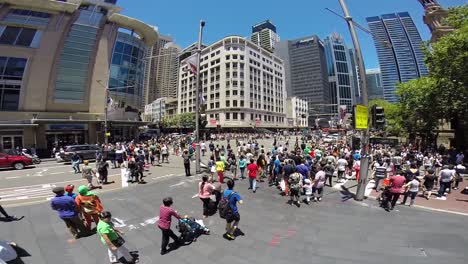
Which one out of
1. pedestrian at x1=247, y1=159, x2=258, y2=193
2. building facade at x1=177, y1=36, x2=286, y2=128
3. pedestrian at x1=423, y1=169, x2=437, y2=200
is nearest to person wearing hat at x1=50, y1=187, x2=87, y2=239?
pedestrian at x1=247, y1=159, x2=258, y2=193

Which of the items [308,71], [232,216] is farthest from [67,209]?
[308,71]

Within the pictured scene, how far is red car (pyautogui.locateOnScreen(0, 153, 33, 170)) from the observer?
73.7ft

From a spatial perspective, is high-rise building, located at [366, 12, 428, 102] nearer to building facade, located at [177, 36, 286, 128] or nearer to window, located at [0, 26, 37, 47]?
building facade, located at [177, 36, 286, 128]

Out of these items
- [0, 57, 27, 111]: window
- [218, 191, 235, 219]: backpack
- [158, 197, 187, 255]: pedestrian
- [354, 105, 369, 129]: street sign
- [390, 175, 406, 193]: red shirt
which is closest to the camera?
[158, 197, 187, 255]: pedestrian

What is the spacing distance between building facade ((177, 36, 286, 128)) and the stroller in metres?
86.7

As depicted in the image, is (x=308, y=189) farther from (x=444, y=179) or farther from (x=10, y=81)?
(x=10, y=81)

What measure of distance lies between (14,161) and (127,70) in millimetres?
27280

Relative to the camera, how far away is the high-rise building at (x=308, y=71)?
143875mm

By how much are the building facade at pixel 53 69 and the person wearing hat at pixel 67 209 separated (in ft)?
105

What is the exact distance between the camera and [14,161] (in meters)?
23.0

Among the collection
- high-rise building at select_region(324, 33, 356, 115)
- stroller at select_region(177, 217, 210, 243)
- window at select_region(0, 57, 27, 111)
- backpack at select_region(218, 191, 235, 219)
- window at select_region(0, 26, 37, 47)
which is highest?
high-rise building at select_region(324, 33, 356, 115)

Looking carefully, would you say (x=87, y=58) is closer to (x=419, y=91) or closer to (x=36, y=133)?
(x=36, y=133)

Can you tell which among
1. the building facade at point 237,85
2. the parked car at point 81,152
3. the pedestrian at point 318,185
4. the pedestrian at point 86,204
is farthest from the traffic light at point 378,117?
the building facade at point 237,85

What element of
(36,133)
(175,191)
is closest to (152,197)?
(175,191)
